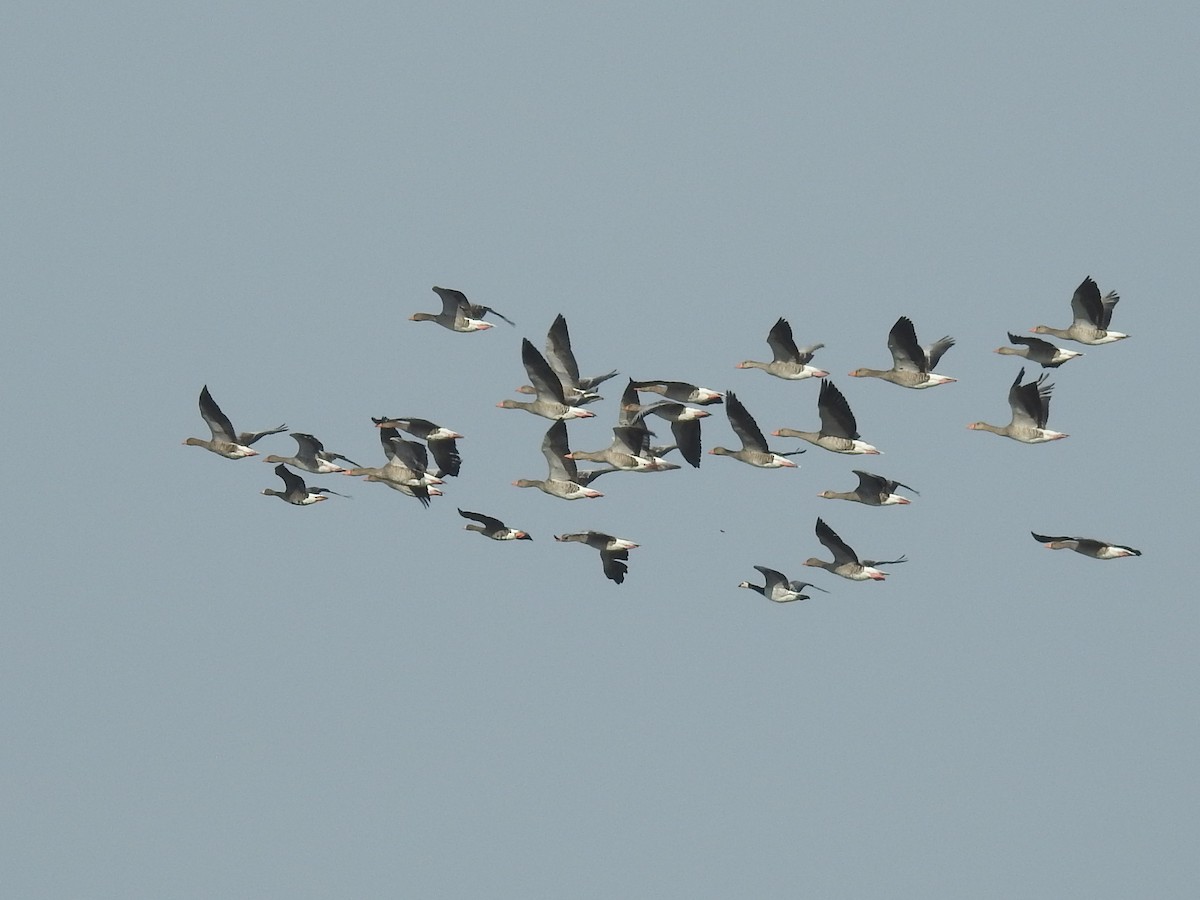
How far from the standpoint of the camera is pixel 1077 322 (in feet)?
196

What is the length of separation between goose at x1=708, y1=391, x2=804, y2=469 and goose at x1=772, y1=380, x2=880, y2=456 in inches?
30.6

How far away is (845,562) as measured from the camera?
60.0 m

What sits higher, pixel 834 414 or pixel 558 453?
pixel 834 414

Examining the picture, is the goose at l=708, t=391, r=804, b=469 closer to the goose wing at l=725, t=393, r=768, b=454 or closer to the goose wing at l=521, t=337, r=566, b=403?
the goose wing at l=725, t=393, r=768, b=454

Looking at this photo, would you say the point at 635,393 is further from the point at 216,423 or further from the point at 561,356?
the point at 216,423

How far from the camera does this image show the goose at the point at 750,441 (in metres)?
58.9

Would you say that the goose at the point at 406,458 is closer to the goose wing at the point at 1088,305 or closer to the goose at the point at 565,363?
the goose at the point at 565,363

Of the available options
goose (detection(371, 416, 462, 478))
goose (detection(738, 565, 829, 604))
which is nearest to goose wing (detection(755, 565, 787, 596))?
goose (detection(738, 565, 829, 604))

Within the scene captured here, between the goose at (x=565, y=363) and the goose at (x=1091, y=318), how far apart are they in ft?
37.2

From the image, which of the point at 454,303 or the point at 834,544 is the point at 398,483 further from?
the point at 834,544

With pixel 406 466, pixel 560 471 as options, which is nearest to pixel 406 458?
pixel 406 466

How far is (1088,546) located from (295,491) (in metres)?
20.2

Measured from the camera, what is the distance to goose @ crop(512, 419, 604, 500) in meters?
58.9

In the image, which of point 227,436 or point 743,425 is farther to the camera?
point 227,436
